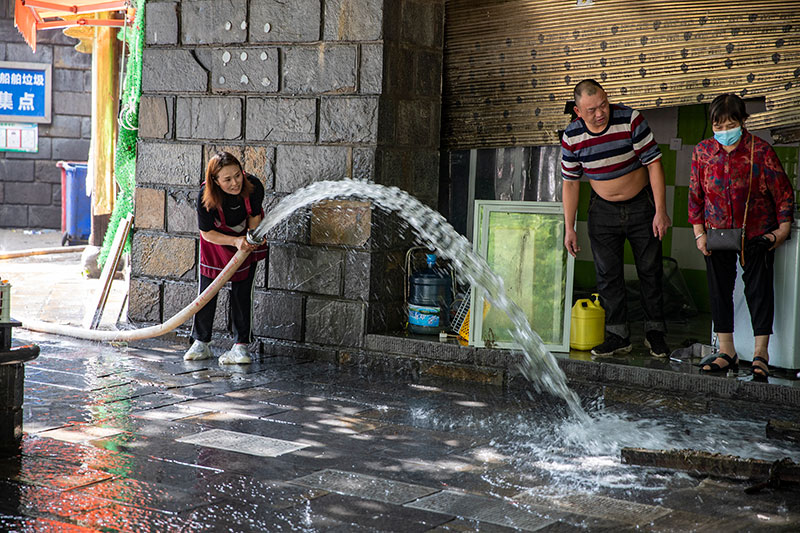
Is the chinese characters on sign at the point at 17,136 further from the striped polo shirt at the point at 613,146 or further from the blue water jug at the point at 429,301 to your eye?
the striped polo shirt at the point at 613,146

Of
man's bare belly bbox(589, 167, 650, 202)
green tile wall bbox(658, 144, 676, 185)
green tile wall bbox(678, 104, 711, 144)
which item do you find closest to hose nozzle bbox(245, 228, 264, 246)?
man's bare belly bbox(589, 167, 650, 202)

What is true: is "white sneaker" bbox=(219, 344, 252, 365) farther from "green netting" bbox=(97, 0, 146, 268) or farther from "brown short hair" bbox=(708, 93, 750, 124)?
"brown short hair" bbox=(708, 93, 750, 124)

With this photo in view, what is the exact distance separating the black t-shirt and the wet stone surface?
102cm

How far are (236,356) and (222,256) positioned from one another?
0.72 metres

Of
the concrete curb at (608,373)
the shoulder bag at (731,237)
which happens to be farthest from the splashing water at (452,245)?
the shoulder bag at (731,237)

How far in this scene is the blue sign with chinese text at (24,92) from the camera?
59.2 feet

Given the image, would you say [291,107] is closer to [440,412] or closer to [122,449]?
[440,412]

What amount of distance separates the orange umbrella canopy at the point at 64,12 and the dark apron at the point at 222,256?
443 cm

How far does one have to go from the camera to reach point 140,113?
8.22m


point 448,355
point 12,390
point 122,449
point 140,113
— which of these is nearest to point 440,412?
point 448,355

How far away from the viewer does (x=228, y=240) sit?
277 inches

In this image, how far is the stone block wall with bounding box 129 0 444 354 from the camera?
23.7 ft

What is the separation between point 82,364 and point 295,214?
1.88 m

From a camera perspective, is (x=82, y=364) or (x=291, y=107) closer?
(x=82, y=364)
